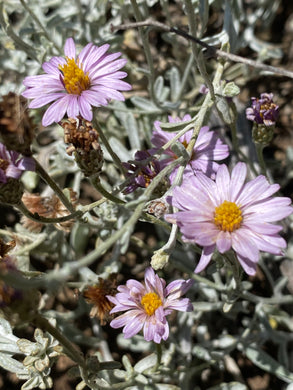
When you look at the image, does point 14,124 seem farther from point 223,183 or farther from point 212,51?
point 212,51

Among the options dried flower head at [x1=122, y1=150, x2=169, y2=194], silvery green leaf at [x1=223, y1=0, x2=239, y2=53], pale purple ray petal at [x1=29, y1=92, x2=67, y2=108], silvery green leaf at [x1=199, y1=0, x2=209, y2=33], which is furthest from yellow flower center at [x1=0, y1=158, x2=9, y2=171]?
silvery green leaf at [x1=223, y1=0, x2=239, y2=53]

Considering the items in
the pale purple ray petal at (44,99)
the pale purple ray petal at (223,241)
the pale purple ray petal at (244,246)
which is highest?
the pale purple ray petal at (44,99)

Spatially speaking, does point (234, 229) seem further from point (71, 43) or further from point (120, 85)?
point (71, 43)

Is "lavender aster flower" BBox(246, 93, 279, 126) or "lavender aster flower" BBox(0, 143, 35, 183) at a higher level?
"lavender aster flower" BBox(0, 143, 35, 183)

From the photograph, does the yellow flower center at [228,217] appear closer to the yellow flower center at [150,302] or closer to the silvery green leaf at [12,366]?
the yellow flower center at [150,302]

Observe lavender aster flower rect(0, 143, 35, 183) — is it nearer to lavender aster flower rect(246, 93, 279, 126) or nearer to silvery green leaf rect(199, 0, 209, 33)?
lavender aster flower rect(246, 93, 279, 126)

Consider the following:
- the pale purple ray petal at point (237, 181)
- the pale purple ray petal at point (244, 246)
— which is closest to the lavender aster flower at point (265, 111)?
the pale purple ray petal at point (237, 181)
